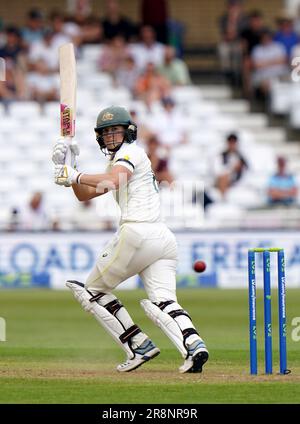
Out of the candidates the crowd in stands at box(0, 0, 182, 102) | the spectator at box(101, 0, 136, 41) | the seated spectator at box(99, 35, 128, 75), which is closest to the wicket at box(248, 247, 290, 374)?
the crowd in stands at box(0, 0, 182, 102)

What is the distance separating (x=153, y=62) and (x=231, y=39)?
2.13 m

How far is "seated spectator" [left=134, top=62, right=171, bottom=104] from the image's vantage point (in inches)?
751

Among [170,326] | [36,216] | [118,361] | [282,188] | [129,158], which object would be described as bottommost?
[118,361]

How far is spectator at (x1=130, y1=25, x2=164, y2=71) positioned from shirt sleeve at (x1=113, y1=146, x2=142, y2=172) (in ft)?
38.9

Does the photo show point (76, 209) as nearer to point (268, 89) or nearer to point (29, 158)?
point (29, 158)

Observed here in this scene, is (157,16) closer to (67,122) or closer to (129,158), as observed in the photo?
(67,122)

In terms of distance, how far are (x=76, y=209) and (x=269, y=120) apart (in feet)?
14.6

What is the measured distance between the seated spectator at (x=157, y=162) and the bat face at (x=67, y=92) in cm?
830

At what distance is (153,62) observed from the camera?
1972cm

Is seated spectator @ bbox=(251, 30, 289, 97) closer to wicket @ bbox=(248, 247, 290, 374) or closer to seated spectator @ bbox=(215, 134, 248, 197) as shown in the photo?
seated spectator @ bbox=(215, 134, 248, 197)

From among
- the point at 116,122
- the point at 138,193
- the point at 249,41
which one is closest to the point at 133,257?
the point at 138,193

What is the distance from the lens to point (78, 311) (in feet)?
44.9

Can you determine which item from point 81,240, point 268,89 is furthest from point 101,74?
point 81,240

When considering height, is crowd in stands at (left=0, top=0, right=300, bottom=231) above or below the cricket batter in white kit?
above
